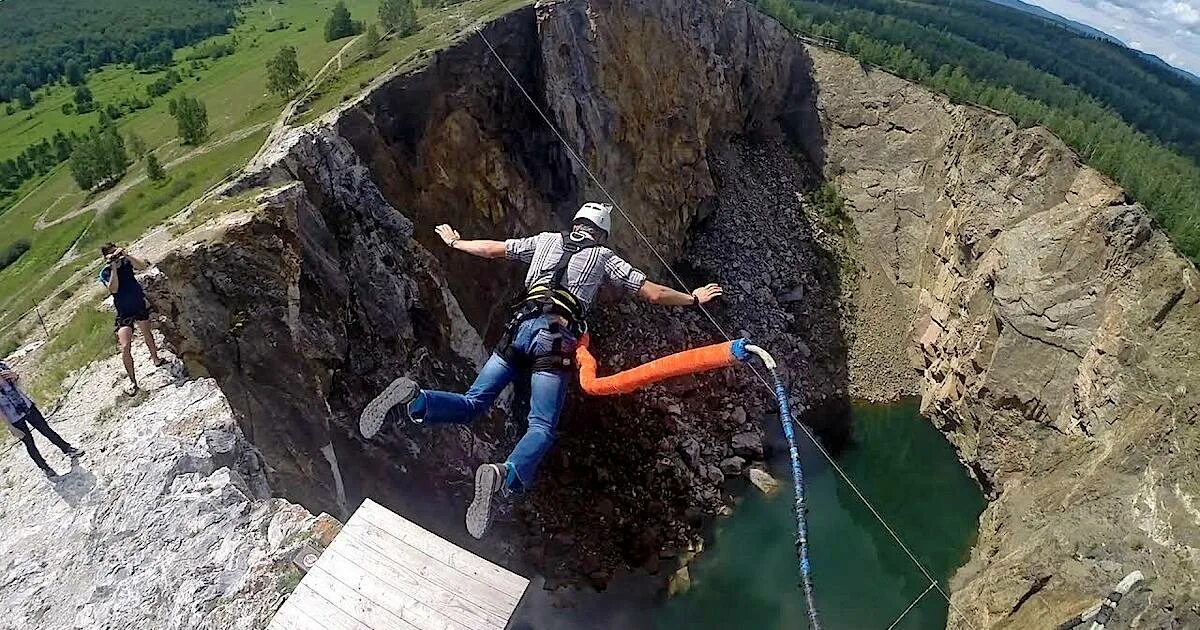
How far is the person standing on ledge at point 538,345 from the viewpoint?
7.88 m

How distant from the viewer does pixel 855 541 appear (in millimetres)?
23938

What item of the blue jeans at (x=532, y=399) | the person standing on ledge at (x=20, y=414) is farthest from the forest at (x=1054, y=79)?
the person standing on ledge at (x=20, y=414)

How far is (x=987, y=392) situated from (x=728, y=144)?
18552 millimetres

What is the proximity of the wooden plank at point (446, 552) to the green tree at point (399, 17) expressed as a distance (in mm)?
22496

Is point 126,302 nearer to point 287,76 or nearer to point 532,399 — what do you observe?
point 532,399

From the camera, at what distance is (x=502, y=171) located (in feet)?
73.1

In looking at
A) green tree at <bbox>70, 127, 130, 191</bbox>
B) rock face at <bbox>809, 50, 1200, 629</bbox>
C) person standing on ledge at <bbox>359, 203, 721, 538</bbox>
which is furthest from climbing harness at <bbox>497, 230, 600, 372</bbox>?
green tree at <bbox>70, 127, 130, 191</bbox>

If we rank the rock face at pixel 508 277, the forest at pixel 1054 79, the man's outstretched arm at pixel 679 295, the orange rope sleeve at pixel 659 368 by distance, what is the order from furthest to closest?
the forest at pixel 1054 79 → the rock face at pixel 508 277 → the man's outstretched arm at pixel 679 295 → the orange rope sleeve at pixel 659 368

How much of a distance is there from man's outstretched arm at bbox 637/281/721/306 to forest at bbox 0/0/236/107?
101956mm

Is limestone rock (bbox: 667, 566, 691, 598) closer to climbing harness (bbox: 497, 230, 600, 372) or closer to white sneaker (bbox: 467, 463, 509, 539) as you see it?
climbing harness (bbox: 497, 230, 600, 372)

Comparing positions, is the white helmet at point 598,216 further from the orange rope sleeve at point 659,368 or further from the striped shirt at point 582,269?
the orange rope sleeve at point 659,368

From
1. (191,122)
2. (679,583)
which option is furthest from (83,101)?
(679,583)

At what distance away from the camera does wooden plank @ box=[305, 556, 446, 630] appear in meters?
5.75

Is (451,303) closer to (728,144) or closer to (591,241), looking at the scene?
(591,241)
